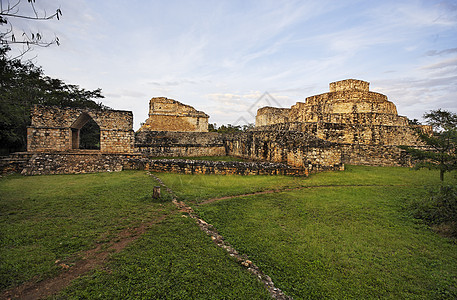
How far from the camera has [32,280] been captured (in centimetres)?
240

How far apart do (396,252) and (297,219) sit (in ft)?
5.53

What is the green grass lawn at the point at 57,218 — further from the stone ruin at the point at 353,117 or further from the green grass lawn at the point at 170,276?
the stone ruin at the point at 353,117

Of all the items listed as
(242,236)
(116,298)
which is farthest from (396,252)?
(116,298)

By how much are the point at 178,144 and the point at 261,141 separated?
8064 mm

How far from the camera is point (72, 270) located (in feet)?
8.64

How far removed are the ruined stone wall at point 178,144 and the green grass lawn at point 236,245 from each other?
1097 centimetres

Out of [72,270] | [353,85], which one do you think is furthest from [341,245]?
[353,85]

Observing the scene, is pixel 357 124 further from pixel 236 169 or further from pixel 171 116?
pixel 171 116

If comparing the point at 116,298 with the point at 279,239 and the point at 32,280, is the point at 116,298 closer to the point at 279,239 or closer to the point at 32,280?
the point at 32,280

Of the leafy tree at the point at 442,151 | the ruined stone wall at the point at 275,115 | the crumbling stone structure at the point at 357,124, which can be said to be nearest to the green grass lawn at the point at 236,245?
the leafy tree at the point at 442,151

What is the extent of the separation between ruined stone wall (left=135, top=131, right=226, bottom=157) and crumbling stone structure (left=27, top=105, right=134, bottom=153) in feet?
14.7

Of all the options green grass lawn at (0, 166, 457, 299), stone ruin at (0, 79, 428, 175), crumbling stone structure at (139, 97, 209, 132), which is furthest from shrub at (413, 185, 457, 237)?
crumbling stone structure at (139, 97, 209, 132)

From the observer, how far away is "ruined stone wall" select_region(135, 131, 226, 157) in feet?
56.0

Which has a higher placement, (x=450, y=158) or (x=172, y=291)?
(x=450, y=158)
